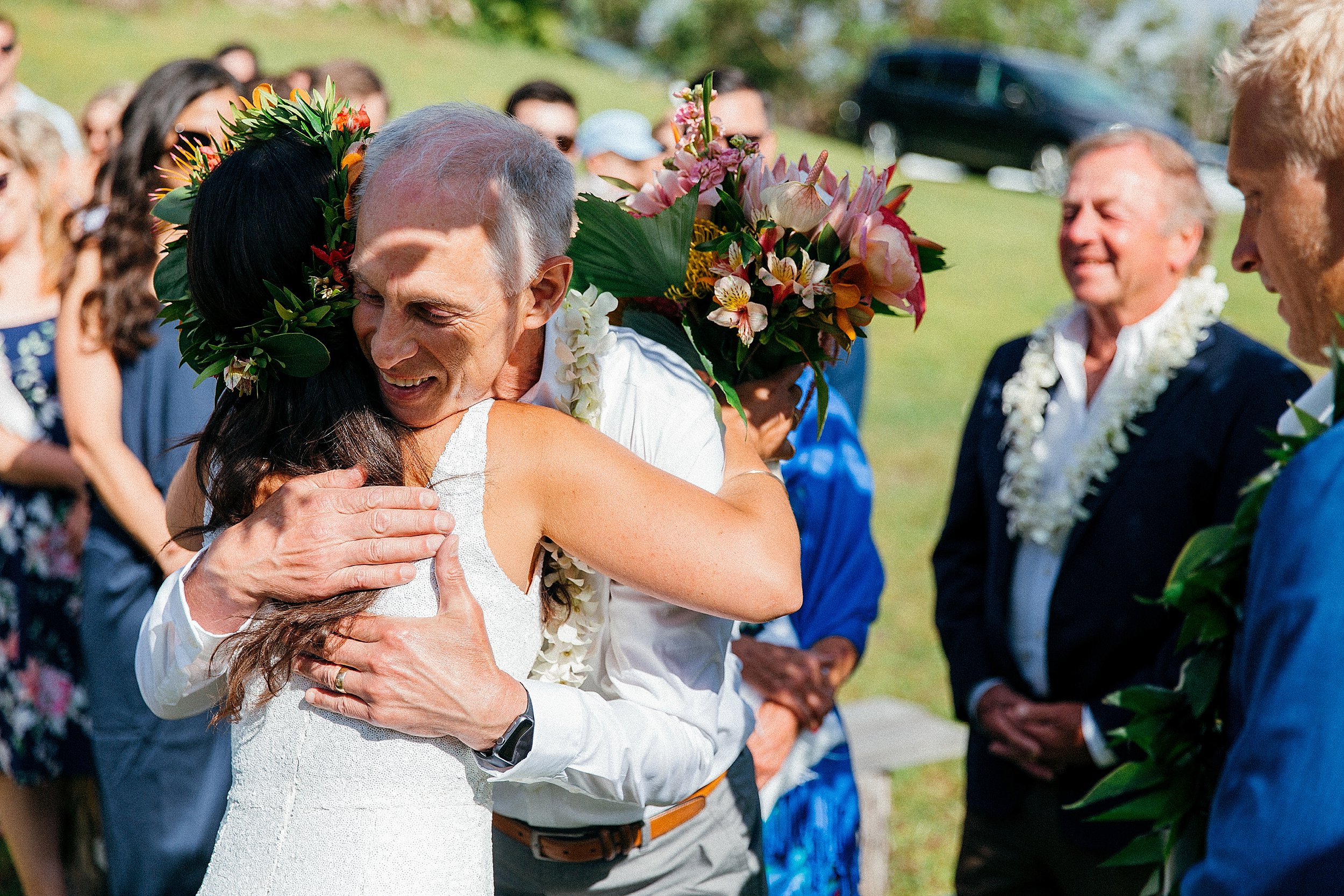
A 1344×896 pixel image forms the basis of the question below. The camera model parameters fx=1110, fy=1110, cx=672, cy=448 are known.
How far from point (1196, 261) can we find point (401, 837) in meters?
3.12

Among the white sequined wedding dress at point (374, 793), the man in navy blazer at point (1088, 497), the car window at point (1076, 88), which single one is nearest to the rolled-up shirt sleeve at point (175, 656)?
the white sequined wedding dress at point (374, 793)

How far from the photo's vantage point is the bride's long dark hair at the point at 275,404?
1.75m

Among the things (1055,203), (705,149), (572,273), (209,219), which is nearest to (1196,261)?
(705,149)

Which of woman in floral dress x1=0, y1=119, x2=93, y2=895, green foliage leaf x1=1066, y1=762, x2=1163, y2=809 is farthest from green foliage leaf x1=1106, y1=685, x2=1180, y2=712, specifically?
woman in floral dress x1=0, y1=119, x2=93, y2=895

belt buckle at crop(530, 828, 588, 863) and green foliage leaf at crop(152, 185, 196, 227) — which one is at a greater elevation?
green foliage leaf at crop(152, 185, 196, 227)

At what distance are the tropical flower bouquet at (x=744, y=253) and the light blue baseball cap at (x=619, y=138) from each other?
244cm

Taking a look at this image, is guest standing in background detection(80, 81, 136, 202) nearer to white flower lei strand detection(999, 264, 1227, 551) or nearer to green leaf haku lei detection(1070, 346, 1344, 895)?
white flower lei strand detection(999, 264, 1227, 551)

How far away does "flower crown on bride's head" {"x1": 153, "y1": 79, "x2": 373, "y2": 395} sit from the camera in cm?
176

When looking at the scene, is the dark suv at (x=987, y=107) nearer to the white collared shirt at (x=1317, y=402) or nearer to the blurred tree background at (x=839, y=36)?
the blurred tree background at (x=839, y=36)

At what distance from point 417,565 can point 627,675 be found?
51cm

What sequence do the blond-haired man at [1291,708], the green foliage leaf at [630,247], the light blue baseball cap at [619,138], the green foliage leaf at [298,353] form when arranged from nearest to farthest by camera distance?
the blond-haired man at [1291,708]
the green foliage leaf at [298,353]
the green foliage leaf at [630,247]
the light blue baseball cap at [619,138]

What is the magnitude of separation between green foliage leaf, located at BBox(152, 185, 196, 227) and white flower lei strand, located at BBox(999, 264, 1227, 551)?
2426mm

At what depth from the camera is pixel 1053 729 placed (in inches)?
124

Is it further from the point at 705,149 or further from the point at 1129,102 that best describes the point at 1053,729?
the point at 1129,102
